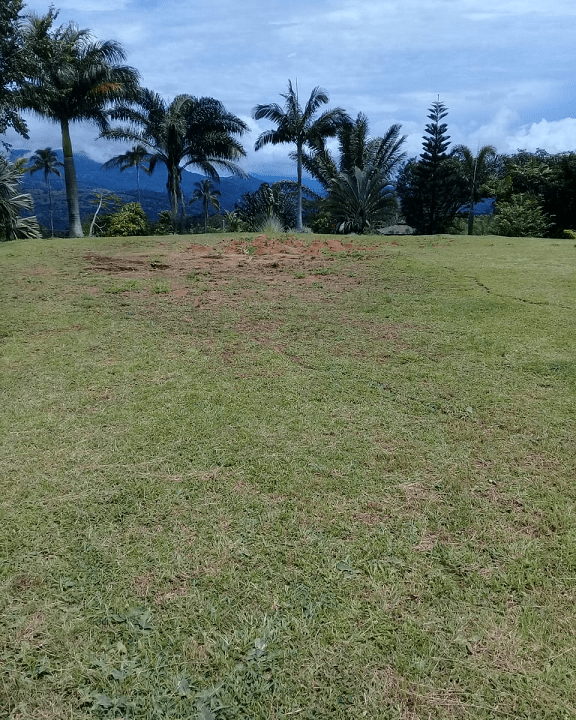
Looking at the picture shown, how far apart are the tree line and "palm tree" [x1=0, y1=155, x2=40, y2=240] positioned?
33 mm

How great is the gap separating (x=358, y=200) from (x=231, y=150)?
Result: 6.67 metres

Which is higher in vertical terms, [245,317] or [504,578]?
[245,317]

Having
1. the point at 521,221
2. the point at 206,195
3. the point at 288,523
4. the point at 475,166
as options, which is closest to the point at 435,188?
the point at 475,166

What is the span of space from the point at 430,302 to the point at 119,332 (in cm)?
370

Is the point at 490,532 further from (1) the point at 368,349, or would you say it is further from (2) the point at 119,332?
(2) the point at 119,332

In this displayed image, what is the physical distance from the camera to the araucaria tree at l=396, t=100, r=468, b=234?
32.3 meters

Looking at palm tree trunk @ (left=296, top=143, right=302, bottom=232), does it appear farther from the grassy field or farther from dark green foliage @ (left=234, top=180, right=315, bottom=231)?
the grassy field

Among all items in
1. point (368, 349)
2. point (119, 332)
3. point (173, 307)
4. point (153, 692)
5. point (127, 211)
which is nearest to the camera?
point (153, 692)

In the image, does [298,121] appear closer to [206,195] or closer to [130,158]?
[130,158]

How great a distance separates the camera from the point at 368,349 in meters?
4.62

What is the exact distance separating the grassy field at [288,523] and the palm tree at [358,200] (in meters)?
15.4

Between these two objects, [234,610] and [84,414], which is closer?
[234,610]

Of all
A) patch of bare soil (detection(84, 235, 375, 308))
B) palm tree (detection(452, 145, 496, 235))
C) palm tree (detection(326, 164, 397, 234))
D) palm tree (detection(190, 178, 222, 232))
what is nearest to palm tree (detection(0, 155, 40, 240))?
patch of bare soil (detection(84, 235, 375, 308))

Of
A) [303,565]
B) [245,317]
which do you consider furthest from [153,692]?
[245,317]
